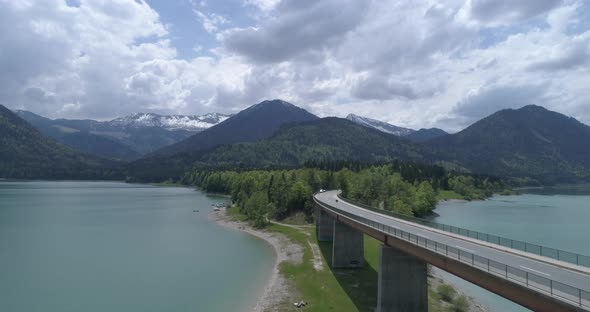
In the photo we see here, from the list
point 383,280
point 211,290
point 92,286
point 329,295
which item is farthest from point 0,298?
point 383,280

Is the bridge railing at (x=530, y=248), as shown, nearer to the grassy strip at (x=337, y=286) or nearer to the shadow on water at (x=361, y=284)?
the grassy strip at (x=337, y=286)

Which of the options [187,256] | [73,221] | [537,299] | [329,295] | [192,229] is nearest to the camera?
[537,299]

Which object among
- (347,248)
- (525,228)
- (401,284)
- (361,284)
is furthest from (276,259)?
(525,228)

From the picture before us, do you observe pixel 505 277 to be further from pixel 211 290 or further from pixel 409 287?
pixel 211 290

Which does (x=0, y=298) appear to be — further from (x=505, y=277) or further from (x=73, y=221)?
(x=73, y=221)

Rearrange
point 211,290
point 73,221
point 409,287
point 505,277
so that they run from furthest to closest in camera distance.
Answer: point 73,221 → point 211,290 → point 409,287 → point 505,277

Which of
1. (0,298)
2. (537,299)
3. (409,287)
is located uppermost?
A: (537,299)

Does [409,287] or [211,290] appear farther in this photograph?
[211,290]

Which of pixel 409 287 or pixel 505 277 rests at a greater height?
pixel 505 277
